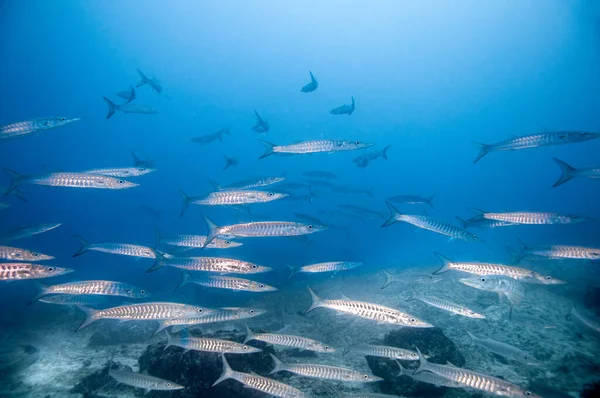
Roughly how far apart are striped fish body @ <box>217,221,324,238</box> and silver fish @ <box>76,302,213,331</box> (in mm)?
2211

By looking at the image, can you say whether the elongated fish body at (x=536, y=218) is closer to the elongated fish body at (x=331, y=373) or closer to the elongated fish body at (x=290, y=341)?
the elongated fish body at (x=331, y=373)

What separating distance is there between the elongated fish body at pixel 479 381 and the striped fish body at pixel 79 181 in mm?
9025

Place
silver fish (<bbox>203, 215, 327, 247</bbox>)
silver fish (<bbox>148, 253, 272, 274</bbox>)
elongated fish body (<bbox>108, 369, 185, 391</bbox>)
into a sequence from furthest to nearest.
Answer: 1. silver fish (<bbox>203, 215, 327, 247</bbox>)
2. silver fish (<bbox>148, 253, 272, 274</bbox>)
3. elongated fish body (<bbox>108, 369, 185, 391</bbox>)

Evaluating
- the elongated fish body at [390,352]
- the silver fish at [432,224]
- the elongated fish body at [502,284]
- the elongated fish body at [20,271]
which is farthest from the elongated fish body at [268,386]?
the silver fish at [432,224]

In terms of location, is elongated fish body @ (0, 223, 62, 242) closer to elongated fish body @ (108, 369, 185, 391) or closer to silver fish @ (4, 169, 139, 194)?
silver fish @ (4, 169, 139, 194)

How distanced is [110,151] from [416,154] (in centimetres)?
15177

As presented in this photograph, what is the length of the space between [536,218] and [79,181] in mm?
12930

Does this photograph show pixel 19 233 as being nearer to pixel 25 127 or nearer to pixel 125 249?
pixel 25 127

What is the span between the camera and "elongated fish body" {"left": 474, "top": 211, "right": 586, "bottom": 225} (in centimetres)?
796

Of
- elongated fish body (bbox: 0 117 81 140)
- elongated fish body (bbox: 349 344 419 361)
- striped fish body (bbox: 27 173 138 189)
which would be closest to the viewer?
elongated fish body (bbox: 349 344 419 361)

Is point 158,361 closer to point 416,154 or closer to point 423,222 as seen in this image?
point 423,222

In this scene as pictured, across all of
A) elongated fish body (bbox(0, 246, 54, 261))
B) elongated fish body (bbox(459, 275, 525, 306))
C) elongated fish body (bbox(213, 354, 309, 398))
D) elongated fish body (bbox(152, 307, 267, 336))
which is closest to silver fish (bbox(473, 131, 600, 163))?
elongated fish body (bbox(459, 275, 525, 306))

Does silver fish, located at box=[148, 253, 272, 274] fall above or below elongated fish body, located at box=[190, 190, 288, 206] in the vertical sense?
below

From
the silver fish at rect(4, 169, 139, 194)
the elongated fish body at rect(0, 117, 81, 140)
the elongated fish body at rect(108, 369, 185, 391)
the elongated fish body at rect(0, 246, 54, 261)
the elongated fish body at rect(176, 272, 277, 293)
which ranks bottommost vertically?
the elongated fish body at rect(108, 369, 185, 391)
